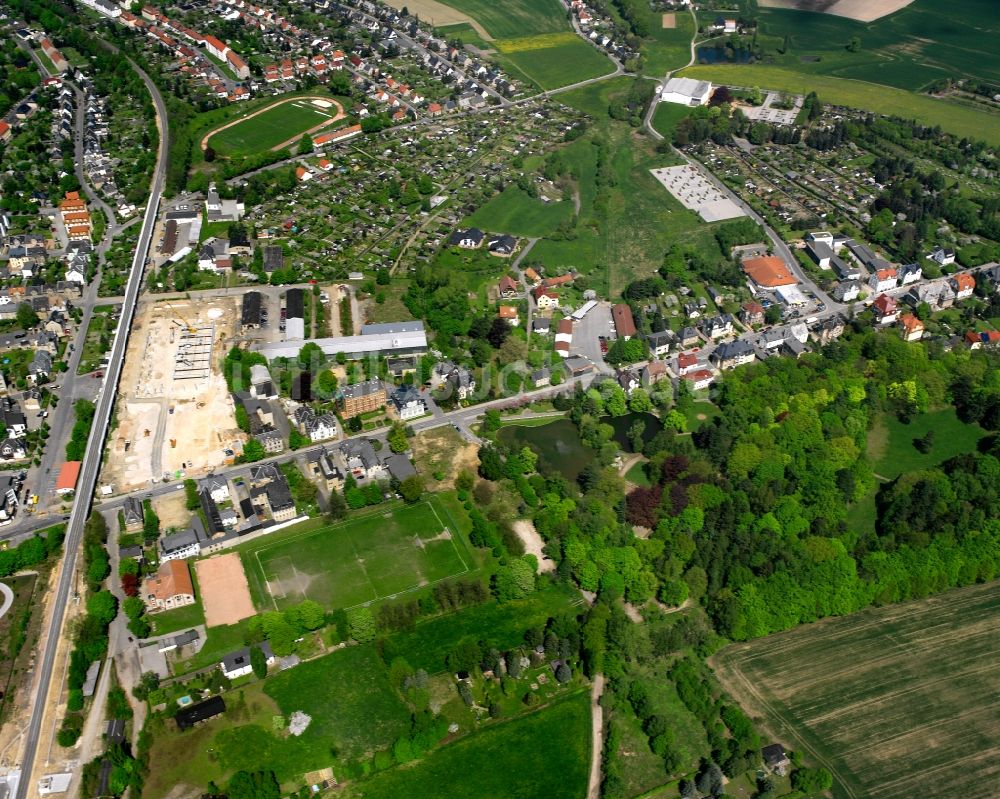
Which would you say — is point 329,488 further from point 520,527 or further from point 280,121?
point 280,121

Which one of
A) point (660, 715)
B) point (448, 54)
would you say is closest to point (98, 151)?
point (448, 54)

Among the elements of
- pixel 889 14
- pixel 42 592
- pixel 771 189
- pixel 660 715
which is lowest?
pixel 42 592

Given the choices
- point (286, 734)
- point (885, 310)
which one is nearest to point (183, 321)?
point (286, 734)

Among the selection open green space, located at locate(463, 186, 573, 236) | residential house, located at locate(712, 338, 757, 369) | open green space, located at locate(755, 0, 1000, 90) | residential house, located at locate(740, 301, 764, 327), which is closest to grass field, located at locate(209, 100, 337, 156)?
open green space, located at locate(463, 186, 573, 236)

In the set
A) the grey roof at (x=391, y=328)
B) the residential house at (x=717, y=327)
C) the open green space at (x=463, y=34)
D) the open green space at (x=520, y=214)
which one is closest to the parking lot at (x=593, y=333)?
the residential house at (x=717, y=327)

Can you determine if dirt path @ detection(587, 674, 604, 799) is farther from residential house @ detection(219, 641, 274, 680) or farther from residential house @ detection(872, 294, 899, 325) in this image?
residential house @ detection(872, 294, 899, 325)

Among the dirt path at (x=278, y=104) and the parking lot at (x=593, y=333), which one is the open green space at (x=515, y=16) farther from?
the parking lot at (x=593, y=333)
